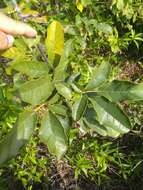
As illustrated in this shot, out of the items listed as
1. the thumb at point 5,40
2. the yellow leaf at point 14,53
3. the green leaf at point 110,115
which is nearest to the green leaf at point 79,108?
the green leaf at point 110,115

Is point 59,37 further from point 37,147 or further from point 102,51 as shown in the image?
point 102,51

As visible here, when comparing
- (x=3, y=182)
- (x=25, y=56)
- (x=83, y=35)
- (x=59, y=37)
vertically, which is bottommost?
(x=3, y=182)

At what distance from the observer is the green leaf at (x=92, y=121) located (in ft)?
3.87

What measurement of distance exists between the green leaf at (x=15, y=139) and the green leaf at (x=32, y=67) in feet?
0.46

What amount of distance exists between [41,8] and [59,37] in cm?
159

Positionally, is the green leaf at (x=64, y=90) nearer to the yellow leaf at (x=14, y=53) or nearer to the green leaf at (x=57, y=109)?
the green leaf at (x=57, y=109)

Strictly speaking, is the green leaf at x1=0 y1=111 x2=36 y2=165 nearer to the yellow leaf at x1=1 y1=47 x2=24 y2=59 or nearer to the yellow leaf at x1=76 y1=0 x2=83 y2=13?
the yellow leaf at x1=1 y1=47 x2=24 y2=59

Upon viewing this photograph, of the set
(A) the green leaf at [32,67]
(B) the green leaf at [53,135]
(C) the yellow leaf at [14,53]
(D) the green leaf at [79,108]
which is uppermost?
(A) the green leaf at [32,67]

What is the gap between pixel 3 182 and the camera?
2277 mm

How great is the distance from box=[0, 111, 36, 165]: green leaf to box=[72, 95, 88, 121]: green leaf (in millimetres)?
121

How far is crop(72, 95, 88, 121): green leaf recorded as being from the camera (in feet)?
3.73

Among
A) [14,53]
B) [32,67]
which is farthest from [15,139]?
[14,53]

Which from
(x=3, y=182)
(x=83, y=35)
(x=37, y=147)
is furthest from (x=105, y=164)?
(x=83, y=35)

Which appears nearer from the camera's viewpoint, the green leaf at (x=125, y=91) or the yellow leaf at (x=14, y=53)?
the green leaf at (x=125, y=91)
